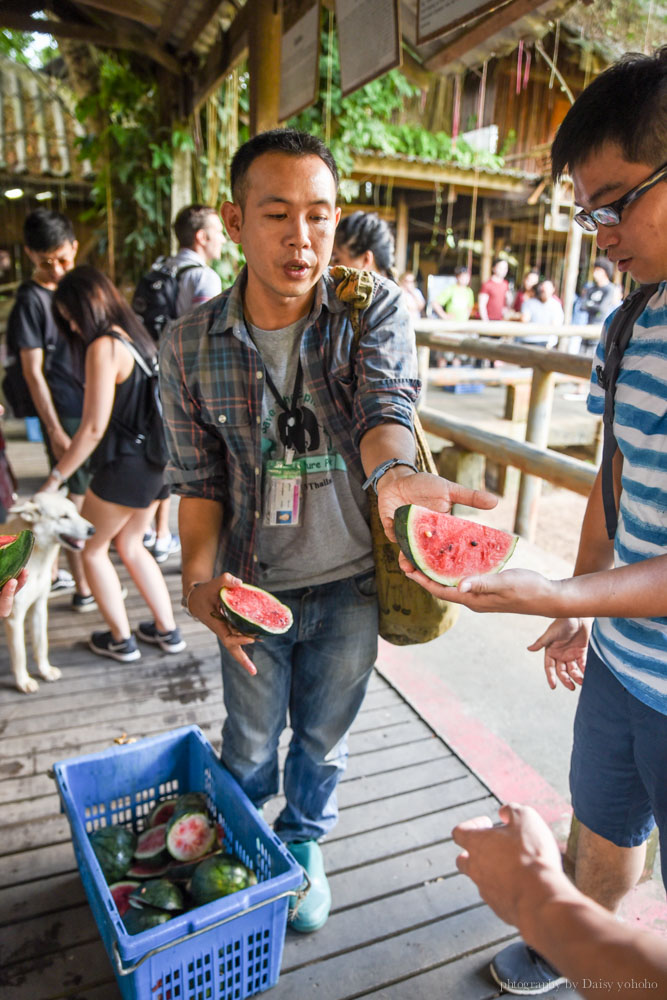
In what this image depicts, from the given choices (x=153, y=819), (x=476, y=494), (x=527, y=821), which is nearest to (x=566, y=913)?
(x=527, y=821)

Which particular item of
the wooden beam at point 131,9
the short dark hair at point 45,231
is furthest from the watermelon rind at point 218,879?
the wooden beam at point 131,9

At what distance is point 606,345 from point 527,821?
46.4 inches

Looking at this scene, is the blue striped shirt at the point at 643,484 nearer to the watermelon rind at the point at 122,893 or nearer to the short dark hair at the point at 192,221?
the watermelon rind at the point at 122,893

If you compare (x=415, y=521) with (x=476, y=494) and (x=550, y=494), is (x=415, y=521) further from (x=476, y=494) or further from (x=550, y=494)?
(x=550, y=494)

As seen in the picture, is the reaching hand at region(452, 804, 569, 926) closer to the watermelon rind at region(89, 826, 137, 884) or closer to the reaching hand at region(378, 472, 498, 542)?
the reaching hand at region(378, 472, 498, 542)

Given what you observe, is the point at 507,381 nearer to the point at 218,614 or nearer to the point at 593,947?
the point at 218,614

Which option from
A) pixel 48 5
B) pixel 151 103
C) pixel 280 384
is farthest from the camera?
pixel 151 103

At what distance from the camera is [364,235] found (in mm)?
3832

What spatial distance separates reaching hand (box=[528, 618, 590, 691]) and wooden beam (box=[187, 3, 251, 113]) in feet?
15.0

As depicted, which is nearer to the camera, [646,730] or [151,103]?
[646,730]

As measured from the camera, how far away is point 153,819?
249 centimetres

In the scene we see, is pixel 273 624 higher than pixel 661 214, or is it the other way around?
pixel 661 214

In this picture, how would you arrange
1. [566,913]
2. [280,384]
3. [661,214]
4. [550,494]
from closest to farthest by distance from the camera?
[566,913]
[661,214]
[280,384]
[550,494]

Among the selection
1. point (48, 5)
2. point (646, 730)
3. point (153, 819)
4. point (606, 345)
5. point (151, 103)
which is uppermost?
point (48, 5)
